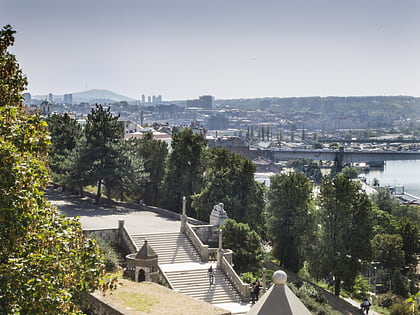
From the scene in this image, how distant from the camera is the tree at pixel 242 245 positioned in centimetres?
2622

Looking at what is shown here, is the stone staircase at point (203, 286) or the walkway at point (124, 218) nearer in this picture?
the stone staircase at point (203, 286)

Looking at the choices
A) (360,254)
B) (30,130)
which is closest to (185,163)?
(360,254)

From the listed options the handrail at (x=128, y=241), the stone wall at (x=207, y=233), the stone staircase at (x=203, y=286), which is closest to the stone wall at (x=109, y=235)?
the handrail at (x=128, y=241)

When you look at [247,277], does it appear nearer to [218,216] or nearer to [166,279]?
[166,279]

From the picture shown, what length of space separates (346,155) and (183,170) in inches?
5059

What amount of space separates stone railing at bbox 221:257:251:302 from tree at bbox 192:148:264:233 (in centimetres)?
763

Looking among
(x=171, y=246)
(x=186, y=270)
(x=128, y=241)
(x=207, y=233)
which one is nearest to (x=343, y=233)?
(x=207, y=233)

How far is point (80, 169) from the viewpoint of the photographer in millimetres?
33156

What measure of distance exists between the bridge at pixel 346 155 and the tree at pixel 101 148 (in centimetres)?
12208

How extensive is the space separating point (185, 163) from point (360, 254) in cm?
1196

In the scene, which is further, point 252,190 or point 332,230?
point 252,190

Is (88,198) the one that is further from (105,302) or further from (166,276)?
Answer: (105,302)

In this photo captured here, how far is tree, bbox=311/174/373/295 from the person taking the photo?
29375 mm

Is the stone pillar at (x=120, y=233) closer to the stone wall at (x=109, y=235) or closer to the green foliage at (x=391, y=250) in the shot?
the stone wall at (x=109, y=235)
